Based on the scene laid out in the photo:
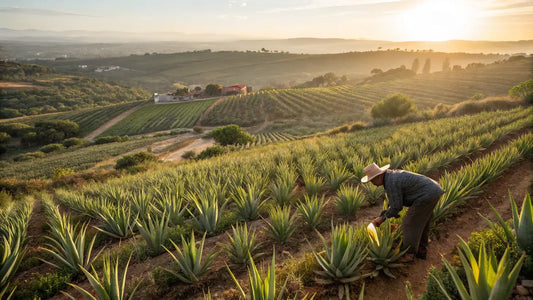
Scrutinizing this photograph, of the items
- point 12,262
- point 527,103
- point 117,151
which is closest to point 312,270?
point 12,262

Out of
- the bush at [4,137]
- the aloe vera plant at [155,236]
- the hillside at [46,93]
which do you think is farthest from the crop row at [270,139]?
the hillside at [46,93]

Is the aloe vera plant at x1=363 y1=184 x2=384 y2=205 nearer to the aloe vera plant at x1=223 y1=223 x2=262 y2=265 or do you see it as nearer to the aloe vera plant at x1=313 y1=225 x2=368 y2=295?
the aloe vera plant at x1=313 y1=225 x2=368 y2=295

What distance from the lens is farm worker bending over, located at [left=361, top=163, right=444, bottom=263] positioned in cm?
350

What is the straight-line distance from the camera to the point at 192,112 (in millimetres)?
73750

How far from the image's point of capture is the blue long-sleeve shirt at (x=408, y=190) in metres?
3.48

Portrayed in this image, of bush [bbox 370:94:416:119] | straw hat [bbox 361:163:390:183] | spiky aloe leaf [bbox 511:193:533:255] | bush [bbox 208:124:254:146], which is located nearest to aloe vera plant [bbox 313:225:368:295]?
straw hat [bbox 361:163:390:183]

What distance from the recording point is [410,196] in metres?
3.62

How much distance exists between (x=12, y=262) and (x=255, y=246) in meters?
4.25

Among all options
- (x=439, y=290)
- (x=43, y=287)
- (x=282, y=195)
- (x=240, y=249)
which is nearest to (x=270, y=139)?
(x=282, y=195)

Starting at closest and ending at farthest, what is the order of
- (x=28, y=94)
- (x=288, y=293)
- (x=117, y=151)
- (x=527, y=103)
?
1. (x=288, y=293)
2. (x=527, y=103)
3. (x=117, y=151)
4. (x=28, y=94)

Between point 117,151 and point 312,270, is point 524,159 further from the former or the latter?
point 117,151

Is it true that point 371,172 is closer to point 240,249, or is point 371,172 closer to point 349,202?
point 349,202

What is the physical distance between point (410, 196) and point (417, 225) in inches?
19.0

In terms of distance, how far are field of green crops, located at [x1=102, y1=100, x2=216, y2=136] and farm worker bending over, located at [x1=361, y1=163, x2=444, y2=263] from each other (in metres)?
64.6
